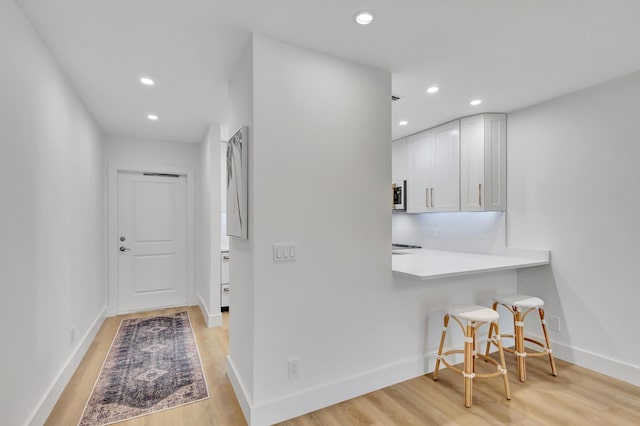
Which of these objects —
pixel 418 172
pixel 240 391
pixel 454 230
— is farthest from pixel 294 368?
pixel 418 172

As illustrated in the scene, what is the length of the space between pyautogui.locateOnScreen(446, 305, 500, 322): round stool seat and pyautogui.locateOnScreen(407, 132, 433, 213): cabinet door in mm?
1609

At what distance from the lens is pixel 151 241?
4.61 meters

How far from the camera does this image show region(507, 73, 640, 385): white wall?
255 cm

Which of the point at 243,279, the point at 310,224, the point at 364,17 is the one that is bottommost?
the point at 243,279

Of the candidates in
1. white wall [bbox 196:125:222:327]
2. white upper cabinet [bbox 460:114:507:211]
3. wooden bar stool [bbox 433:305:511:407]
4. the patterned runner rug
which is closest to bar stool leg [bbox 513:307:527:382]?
wooden bar stool [bbox 433:305:511:407]

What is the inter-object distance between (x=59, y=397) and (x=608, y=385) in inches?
165

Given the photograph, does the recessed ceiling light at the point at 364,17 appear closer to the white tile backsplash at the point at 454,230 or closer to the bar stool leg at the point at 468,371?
the bar stool leg at the point at 468,371

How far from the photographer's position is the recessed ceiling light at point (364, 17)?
5.86 ft

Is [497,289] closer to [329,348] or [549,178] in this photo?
[549,178]

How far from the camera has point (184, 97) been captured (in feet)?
9.93

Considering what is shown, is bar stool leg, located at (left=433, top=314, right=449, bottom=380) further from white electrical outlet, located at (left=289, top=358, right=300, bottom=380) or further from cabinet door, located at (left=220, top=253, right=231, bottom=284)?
cabinet door, located at (left=220, top=253, right=231, bottom=284)

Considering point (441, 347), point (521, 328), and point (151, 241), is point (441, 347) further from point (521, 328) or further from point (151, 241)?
point (151, 241)

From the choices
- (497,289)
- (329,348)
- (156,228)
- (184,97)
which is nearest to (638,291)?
(497,289)

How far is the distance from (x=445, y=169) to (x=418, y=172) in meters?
0.42
